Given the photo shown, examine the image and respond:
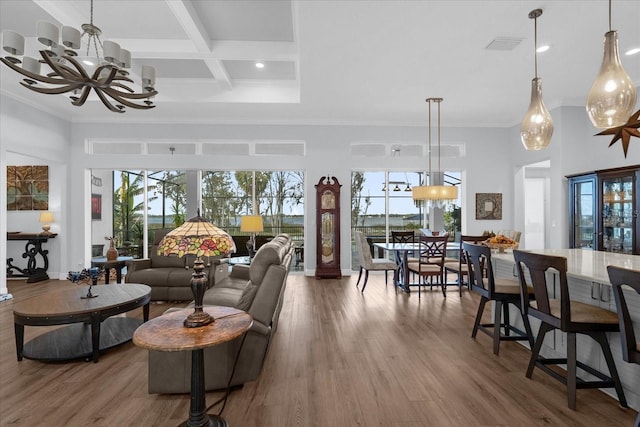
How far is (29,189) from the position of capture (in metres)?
6.93

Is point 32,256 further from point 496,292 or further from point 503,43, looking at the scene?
point 503,43

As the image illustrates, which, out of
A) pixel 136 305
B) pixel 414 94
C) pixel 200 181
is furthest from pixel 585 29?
pixel 200 181

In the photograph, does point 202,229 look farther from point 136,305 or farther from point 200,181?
point 200,181

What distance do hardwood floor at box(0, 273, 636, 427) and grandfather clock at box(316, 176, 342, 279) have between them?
2.90 m

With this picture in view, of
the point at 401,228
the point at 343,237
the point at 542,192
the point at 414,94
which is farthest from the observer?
the point at 542,192

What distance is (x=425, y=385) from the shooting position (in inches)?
99.5

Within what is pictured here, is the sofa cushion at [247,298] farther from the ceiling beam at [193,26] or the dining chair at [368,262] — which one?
the dining chair at [368,262]

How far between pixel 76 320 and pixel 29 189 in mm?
5856

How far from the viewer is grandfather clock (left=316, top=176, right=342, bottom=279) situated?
22.0 ft

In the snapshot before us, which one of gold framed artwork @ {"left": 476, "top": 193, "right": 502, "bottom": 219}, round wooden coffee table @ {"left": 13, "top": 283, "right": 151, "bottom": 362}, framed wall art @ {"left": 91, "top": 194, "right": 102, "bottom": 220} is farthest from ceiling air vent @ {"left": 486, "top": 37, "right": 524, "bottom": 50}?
framed wall art @ {"left": 91, "top": 194, "right": 102, "bottom": 220}

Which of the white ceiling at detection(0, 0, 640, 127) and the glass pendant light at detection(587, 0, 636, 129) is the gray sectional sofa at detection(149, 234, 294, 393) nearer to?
the white ceiling at detection(0, 0, 640, 127)

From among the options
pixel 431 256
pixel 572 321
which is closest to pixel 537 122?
pixel 572 321

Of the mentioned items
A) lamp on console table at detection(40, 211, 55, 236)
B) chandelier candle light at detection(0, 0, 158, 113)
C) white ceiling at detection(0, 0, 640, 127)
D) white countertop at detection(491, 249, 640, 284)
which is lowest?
white countertop at detection(491, 249, 640, 284)

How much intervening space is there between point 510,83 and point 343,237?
12.9 ft
